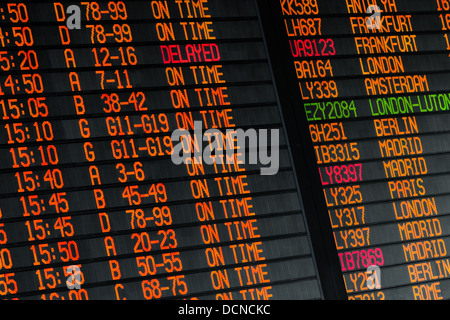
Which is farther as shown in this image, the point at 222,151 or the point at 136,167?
the point at 222,151

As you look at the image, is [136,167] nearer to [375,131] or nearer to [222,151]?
[222,151]

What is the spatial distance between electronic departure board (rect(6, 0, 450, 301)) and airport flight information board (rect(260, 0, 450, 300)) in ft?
0.05

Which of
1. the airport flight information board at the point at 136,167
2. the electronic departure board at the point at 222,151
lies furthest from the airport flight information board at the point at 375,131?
the airport flight information board at the point at 136,167

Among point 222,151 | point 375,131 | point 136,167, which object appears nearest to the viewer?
point 136,167

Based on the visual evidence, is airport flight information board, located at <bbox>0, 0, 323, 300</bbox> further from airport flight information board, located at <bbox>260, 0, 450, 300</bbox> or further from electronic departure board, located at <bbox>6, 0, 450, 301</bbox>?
airport flight information board, located at <bbox>260, 0, 450, 300</bbox>

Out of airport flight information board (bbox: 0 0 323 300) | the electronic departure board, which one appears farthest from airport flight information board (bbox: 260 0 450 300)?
airport flight information board (bbox: 0 0 323 300)

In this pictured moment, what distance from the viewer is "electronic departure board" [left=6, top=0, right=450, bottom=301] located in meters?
6.72

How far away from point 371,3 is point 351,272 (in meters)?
2.94

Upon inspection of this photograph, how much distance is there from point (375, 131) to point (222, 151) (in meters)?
1.71

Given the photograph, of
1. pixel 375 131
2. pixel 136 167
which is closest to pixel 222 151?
pixel 136 167

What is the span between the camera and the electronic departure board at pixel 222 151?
22.0ft

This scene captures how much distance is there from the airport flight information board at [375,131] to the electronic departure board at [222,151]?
0.02 meters

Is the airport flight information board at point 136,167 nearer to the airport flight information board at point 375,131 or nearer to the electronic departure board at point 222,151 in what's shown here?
the electronic departure board at point 222,151

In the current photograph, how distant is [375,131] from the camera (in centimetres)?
783
